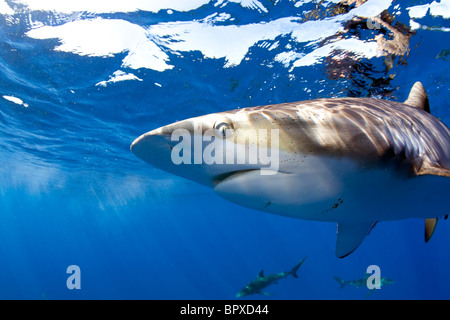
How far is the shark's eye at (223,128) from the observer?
179cm

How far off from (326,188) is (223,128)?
34.8 inches

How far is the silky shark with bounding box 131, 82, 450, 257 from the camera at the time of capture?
71.5 inches

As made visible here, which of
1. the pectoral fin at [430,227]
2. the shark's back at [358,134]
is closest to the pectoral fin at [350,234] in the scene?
the pectoral fin at [430,227]

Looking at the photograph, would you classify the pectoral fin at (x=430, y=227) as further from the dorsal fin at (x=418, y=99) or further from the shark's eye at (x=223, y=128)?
the shark's eye at (x=223, y=128)

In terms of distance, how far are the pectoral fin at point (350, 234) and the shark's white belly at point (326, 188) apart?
1.08 meters

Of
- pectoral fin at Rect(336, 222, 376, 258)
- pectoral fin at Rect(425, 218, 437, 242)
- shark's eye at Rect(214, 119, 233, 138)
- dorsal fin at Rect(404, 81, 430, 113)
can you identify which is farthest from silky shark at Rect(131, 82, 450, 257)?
pectoral fin at Rect(425, 218, 437, 242)

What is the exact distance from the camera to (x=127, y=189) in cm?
3356

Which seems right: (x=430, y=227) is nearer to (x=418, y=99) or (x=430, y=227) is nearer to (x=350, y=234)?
(x=350, y=234)

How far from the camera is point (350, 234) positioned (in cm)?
354

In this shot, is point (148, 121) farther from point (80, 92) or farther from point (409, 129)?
point (409, 129)

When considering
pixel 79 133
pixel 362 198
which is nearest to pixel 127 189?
pixel 79 133

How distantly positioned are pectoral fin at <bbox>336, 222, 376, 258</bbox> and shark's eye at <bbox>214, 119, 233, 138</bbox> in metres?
2.40

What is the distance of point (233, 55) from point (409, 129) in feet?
24.8

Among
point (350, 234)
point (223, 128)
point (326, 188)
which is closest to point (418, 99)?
point (350, 234)
